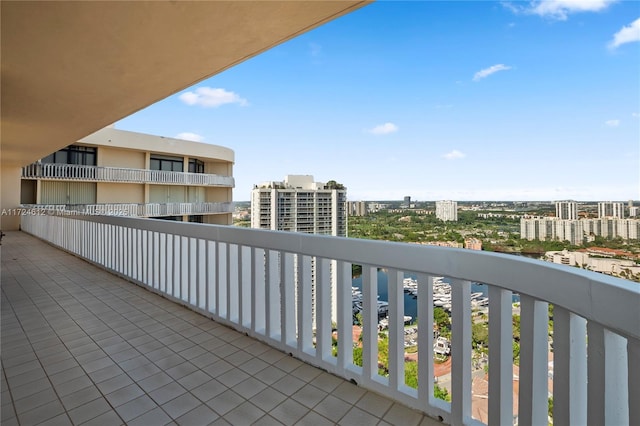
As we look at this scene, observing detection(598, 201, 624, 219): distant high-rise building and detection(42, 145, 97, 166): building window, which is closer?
detection(598, 201, 624, 219): distant high-rise building

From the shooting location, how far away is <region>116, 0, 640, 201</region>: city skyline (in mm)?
3527

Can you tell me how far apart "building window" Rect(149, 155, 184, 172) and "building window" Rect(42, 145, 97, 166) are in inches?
115

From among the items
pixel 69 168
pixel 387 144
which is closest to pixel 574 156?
pixel 387 144

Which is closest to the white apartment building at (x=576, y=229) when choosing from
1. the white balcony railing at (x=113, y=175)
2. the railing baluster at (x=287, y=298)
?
the railing baluster at (x=287, y=298)

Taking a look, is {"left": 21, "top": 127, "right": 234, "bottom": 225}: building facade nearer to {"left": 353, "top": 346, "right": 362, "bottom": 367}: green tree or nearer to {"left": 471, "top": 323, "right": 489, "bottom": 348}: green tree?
{"left": 353, "top": 346, "right": 362, "bottom": 367}: green tree

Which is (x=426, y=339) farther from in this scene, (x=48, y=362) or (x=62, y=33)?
(x=62, y=33)

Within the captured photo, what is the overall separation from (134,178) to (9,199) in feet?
18.0

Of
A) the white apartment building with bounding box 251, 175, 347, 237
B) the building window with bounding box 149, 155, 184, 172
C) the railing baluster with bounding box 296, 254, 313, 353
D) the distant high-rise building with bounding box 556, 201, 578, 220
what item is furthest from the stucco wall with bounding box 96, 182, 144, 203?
the distant high-rise building with bounding box 556, 201, 578, 220

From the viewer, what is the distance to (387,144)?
64.3 ft

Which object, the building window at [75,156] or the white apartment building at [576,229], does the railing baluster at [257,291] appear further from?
the building window at [75,156]

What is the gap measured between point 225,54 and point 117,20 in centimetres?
72

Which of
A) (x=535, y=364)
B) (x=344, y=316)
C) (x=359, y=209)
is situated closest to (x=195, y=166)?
(x=359, y=209)

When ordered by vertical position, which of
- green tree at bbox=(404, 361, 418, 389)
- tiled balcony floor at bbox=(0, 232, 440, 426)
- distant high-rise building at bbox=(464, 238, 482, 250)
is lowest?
tiled balcony floor at bbox=(0, 232, 440, 426)

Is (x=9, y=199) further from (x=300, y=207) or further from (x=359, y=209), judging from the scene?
(x=359, y=209)
